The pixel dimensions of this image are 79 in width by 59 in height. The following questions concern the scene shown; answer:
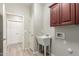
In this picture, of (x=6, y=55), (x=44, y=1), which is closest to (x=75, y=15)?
(x=44, y=1)

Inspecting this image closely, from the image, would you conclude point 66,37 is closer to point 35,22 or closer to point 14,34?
point 35,22

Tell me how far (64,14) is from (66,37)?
321 mm

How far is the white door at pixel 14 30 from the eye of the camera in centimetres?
156

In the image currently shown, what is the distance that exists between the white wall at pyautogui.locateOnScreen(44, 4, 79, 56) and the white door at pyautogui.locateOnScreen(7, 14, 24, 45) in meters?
0.38

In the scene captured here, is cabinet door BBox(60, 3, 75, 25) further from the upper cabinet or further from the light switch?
the light switch

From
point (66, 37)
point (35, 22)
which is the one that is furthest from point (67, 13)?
point (35, 22)

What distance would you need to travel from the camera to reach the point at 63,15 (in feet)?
4.91

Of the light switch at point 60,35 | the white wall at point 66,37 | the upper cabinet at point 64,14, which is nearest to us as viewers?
the upper cabinet at point 64,14

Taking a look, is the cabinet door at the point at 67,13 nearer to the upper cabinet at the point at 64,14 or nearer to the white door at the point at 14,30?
the upper cabinet at the point at 64,14

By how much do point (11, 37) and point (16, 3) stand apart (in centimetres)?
49

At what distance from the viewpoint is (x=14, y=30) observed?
5.13 feet

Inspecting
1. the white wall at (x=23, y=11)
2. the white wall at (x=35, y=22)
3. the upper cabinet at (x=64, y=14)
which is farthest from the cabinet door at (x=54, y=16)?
the white wall at (x=23, y=11)

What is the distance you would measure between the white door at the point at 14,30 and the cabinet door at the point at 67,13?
0.61 metres

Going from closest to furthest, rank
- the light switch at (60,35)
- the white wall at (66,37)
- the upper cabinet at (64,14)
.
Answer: the upper cabinet at (64,14) → the white wall at (66,37) → the light switch at (60,35)
